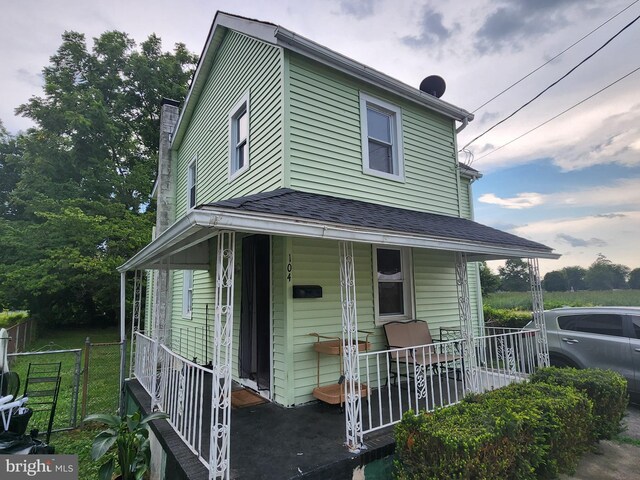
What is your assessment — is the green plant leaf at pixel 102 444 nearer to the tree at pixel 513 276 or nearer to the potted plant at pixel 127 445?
the potted plant at pixel 127 445

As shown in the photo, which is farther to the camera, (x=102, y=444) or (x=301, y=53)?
(x=301, y=53)

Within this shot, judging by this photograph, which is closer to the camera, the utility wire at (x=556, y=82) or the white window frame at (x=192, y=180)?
the utility wire at (x=556, y=82)

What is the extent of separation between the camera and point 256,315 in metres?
5.47

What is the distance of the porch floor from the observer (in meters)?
2.93

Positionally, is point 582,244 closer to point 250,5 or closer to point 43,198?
point 250,5

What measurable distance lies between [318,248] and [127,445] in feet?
10.7

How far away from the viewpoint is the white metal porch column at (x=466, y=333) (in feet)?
16.0

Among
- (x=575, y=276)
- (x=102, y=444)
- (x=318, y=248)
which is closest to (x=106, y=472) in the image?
(x=102, y=444)

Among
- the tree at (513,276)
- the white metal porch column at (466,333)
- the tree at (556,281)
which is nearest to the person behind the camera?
the white metal porch column at (466,333)

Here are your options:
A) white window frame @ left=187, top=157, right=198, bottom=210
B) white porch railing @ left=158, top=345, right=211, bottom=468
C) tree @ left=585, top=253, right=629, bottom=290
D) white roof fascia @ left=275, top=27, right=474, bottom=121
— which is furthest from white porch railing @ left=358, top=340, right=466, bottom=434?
tree @ left=585, top=253, right=629, bottom=290

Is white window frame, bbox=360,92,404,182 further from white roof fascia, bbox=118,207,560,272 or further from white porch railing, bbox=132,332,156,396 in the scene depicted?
white porch railing, bbox=132,332,156,396

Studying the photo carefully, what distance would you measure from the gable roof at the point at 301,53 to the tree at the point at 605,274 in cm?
2227

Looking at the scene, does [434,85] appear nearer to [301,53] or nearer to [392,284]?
[301,53]

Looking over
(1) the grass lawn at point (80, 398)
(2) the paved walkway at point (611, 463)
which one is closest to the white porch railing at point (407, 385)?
(2) the paved walkway at point (611, 463)
